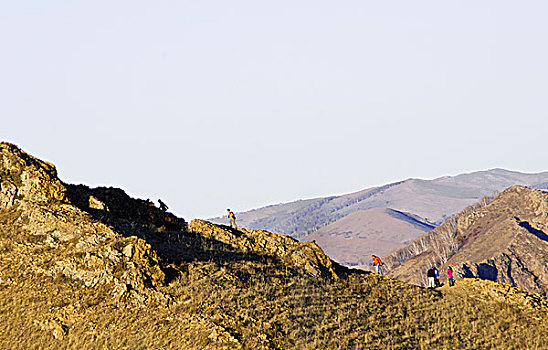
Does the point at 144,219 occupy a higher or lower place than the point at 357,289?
higher

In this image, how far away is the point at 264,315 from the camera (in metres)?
31.8

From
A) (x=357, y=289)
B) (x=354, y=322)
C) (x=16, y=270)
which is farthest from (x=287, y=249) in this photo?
(x=16, y=270)

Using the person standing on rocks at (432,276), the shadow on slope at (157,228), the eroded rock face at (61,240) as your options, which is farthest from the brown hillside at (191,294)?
the person standing on rocks at (432,276)

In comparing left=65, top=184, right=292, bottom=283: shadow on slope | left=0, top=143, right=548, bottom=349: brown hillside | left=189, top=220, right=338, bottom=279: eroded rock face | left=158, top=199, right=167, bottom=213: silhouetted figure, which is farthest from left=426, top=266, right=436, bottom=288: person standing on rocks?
left=158, top=199, right=167, bottom=213: silhouetted figure

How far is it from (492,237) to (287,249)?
17105 cm

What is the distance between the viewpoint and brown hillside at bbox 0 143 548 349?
30.2 meters

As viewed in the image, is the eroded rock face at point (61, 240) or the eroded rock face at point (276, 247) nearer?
the eroded rock face at point (61, 240)

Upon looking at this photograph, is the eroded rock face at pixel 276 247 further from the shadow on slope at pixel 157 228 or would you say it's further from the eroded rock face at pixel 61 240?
the eroded rock face at pixel 61 240

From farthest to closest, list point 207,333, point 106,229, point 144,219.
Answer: point 144,219
point 106,229
point 207,333

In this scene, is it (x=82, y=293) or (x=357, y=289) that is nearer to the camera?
(x=82, y=293)

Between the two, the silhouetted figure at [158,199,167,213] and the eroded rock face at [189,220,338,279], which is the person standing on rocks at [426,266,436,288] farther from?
the silhouetted figure at [158,199,167,213]

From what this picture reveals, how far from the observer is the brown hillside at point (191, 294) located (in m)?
30.2

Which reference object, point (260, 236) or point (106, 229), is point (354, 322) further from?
point (106, 229)

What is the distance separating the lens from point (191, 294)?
108 ft
